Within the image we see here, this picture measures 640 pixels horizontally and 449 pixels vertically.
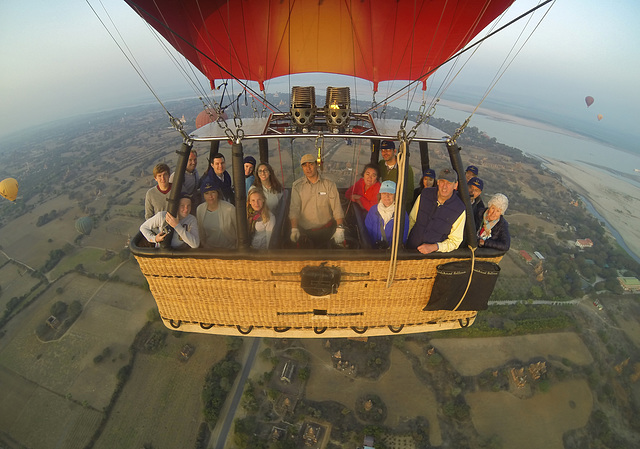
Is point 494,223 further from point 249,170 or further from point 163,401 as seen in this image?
point 163,401

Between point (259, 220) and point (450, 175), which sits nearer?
point (450, 175)

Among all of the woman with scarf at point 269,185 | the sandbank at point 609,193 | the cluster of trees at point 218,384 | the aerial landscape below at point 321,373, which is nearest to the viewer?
the woman with scarf at point 269,185

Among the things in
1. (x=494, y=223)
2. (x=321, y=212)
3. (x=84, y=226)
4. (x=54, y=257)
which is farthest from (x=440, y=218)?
(x=84, y=226)

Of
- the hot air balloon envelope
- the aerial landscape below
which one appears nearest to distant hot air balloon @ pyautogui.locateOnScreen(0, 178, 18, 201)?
the aerial landscape below

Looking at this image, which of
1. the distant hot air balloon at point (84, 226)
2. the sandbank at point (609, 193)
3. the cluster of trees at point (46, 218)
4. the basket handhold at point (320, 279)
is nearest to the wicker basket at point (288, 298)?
the basket handhold at point (320, 279)

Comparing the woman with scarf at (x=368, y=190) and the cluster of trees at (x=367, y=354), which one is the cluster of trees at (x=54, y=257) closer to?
the cluster of trees at (x=367, y=354)

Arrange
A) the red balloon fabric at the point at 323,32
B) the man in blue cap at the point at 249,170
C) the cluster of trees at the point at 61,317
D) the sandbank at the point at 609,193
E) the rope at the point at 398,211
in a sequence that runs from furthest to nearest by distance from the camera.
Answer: the sandbank at the point at 609,193, the cluster of trees at the point at 61,317, the red balloon fabric at the point at 323,32, the man in blue cap at the point at 249,170, the rope at the point at 398,211

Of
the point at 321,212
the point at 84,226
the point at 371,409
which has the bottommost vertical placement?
the point at 371,409
